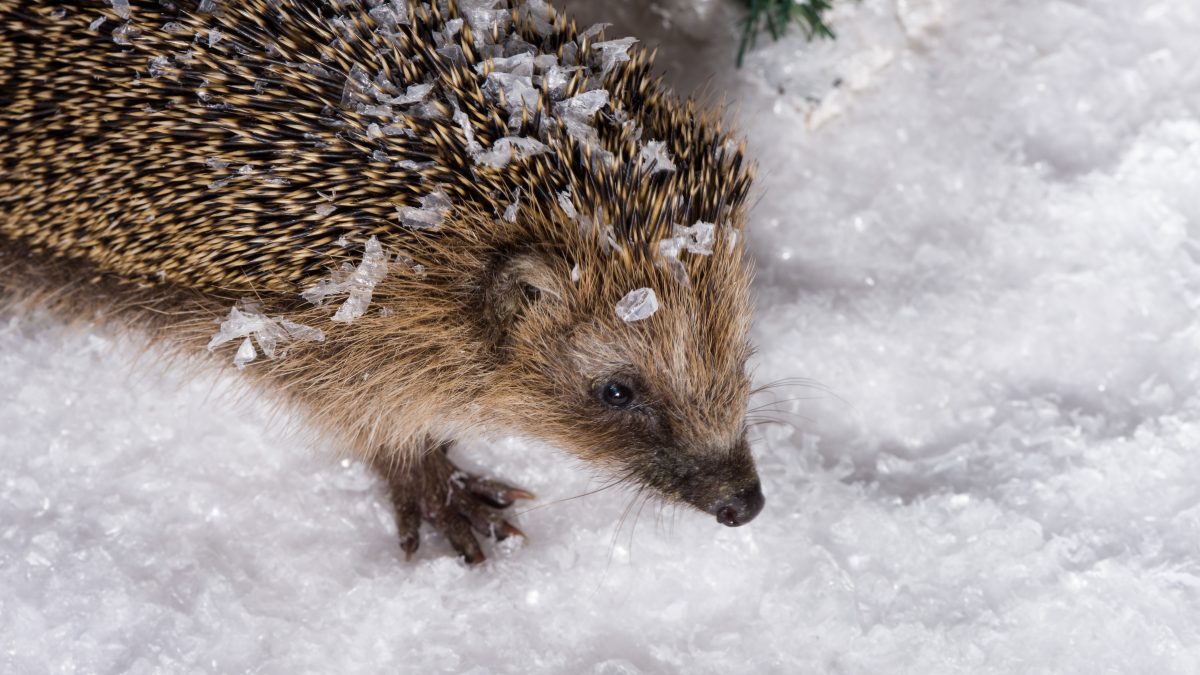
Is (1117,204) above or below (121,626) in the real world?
above

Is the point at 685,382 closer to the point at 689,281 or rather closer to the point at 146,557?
the point at 689,281

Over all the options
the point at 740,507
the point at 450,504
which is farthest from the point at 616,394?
the point at 450,504

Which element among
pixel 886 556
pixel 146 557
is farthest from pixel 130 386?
pixel 886 556

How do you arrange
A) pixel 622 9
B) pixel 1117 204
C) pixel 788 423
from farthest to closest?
pixel 622 9 → pixel 1117 204 → pixel 788 423

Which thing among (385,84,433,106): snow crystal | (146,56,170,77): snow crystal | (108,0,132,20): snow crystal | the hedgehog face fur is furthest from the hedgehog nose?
(108,0,132,20): snow crystal

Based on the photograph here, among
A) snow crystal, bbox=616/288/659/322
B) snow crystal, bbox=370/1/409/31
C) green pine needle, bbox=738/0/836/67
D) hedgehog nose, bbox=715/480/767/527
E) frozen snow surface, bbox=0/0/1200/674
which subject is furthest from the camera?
green pine needle, bbox=738/0/836/67

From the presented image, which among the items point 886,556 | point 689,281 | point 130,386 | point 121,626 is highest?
point 689,281

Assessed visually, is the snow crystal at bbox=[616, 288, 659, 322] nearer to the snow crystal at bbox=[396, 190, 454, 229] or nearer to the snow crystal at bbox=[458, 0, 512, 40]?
the snow crystal at bbox=[396, 190, 454, 229]
